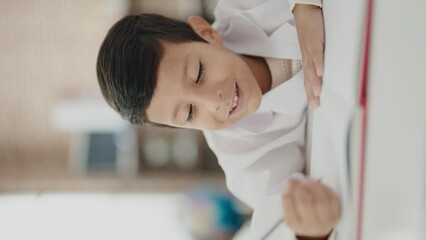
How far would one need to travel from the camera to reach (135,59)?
0.83 metres

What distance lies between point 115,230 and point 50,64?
2.16 ft

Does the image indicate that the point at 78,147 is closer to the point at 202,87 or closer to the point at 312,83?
the point at 202,87

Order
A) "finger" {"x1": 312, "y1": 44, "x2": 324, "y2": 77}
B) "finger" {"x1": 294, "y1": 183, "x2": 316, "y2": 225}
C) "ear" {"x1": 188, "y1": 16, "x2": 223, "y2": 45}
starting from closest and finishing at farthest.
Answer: "finger" {"x1": 294, "y1": 183, "x2": 316, "y2": 225}
"finger" {"x1": 312, "y1": 44, "x2": 324, "y2": 77}
"ear" {"x1": 188, "y1": 16, "x2": 223, "y2": 45}

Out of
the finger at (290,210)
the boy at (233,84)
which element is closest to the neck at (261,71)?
the boy at (233,84)

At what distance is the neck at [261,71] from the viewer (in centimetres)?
87

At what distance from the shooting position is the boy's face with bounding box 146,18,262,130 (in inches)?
30.7

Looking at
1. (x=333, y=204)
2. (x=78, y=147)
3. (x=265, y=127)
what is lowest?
(x=78, y=147)

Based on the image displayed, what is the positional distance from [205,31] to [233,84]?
5.7 inches

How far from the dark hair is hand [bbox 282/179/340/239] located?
345 mm

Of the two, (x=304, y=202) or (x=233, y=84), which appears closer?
(x=304, y=202)

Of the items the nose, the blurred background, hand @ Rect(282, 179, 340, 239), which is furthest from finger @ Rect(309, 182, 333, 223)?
the blurred background

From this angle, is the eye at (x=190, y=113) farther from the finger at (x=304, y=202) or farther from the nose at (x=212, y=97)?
the finger at (x=304, y=202)

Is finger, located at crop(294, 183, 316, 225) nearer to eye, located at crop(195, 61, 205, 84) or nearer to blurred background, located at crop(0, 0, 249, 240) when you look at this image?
eye, located at crop(195, 61, 205, 84)

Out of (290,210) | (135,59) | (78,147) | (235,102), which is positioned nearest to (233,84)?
(235,102)
